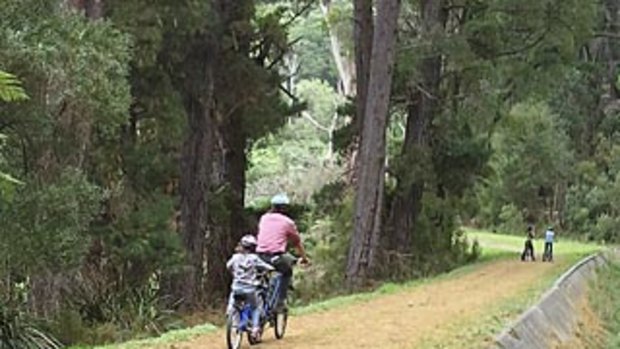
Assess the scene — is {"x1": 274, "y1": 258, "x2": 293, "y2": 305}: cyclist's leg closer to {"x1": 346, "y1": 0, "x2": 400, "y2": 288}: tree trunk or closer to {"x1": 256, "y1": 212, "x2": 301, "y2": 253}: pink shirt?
{"x1": 256, "y1": 212, "x2": 301, "y2": 253}: pink shirt

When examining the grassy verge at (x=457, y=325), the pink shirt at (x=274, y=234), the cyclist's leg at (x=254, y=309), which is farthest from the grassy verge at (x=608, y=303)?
the cyclist's leg at (x=254, y=309)

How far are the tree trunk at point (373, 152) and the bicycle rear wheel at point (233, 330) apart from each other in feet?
42.0

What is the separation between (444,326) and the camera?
588 inches

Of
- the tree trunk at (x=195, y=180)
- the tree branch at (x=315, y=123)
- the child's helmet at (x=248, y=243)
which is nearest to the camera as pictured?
the child's helmet at (x=248, y=243)

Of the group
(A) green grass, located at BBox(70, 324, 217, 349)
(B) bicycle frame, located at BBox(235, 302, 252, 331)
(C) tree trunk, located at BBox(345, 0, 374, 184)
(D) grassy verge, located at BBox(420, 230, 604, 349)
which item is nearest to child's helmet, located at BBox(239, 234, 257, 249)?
(B) bicycle frame, located at BBox(235, 302, 252, 331)

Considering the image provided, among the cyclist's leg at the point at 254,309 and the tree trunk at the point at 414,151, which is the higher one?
the tree trunk at the point at 414,151

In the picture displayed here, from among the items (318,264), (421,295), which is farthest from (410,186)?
(421,295)

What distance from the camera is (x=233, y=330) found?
39.3 feet

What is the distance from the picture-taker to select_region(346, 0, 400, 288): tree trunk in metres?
24.4

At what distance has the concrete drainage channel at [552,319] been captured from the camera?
14.3 m

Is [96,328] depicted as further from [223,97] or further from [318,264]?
[318,264]

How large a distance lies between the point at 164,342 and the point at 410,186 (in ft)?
52.1

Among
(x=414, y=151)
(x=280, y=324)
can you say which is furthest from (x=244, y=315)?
(x=414, y=151)

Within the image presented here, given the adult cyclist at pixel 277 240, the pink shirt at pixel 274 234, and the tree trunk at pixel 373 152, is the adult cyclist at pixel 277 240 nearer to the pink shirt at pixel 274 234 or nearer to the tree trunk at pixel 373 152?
the pink shirt at pixel 274 234
